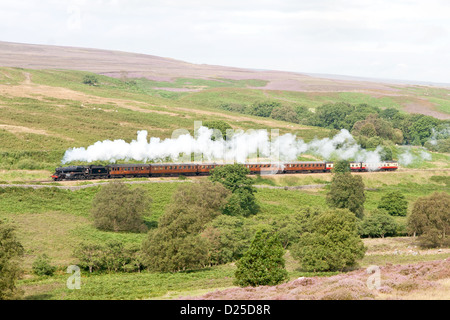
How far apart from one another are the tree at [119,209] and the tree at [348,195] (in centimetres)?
2484

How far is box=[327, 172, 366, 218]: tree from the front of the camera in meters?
69.9

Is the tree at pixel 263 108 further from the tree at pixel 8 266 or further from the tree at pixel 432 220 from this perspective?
the tree at pixel 8 266

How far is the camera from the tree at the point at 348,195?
229 ft

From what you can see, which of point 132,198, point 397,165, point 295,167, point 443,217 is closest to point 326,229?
point 443,217

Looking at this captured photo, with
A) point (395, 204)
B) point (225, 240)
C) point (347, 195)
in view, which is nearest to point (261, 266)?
point (225, 240)

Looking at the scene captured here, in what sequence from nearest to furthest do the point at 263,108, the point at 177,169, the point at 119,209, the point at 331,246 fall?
the point at 331,246
the point at 119,209
the point at 177,169
the point at 263,108

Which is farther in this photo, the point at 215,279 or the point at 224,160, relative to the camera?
the point at 224,160

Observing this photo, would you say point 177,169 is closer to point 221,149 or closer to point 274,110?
point 221,149

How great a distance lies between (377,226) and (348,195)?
608cm

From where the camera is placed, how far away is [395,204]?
7819 centimetres

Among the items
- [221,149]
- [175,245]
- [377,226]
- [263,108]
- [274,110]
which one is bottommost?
[377,226]

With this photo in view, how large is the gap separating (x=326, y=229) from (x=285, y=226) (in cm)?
1277

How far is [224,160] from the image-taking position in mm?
93000
